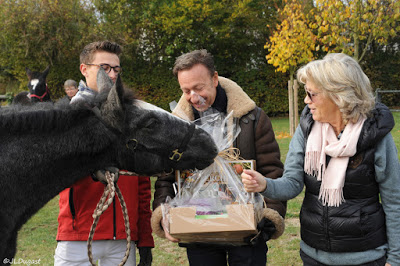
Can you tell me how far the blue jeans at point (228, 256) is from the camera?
2.69 metres

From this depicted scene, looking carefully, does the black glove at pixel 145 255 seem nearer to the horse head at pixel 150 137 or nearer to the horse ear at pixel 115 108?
the horse head at pixel 150 137

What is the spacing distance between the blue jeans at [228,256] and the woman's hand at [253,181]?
1.67 feet

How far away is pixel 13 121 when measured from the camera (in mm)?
2146

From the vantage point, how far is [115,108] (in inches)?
85.9

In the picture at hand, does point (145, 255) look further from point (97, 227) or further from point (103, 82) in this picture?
point (103, 82)

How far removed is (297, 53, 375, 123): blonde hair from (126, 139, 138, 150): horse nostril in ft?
3.95

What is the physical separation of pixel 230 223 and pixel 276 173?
69 centimetres

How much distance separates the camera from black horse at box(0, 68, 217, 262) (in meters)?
2.15

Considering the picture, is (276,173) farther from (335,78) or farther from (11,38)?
(11,38)

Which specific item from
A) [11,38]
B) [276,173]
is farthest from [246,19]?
[276,173]

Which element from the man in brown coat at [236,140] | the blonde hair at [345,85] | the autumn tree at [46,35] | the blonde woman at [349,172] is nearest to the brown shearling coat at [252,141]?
the man in brown coat at [236,140]

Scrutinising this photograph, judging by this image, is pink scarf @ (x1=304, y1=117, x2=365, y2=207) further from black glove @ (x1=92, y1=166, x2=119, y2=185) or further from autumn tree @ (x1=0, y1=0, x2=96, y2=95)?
autumn tree @ (x1=0, y1=0, x2=96, y2=95)

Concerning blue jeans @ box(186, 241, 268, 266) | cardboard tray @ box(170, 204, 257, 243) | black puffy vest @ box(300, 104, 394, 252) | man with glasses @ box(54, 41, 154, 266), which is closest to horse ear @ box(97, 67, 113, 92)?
man with glasses @ box(54, 41, 154, 266)

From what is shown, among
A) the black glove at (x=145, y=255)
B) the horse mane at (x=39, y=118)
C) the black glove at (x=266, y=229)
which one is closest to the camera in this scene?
the horse mane at (x=39, y=118)
